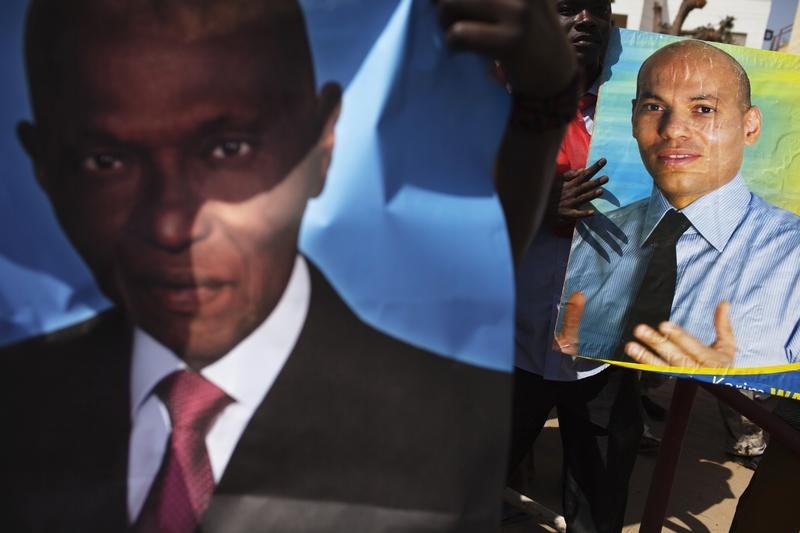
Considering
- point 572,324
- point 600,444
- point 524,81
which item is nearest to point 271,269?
point 524,81

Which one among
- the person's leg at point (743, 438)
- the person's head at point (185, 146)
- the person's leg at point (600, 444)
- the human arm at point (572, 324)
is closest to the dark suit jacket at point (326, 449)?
the person's head at point (185, 146)

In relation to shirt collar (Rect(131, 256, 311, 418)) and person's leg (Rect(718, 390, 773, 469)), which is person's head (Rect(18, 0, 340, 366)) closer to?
shirt collar (Rect(131, 256, 311, 418))

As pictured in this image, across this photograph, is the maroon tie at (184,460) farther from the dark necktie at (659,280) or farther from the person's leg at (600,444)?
the person's leg at (600,444)

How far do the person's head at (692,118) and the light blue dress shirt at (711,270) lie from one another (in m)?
0.05

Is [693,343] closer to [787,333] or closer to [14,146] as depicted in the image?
[787,333]

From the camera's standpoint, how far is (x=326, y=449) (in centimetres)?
95

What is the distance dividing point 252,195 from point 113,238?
201 mm

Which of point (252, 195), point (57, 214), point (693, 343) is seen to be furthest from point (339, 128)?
point (693, 343)

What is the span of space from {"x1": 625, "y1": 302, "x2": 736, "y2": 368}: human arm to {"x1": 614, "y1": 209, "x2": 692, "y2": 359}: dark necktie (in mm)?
19

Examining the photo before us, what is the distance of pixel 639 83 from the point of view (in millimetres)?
1768

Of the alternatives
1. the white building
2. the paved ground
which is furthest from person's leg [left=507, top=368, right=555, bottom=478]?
the white building

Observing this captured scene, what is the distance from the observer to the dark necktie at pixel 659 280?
181cm

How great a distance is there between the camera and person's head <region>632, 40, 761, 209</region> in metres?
1.77

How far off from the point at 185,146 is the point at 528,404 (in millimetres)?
1482
